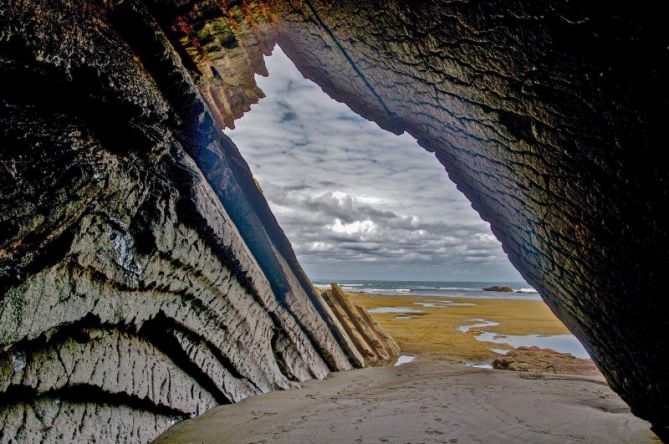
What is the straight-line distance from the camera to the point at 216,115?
485 cm

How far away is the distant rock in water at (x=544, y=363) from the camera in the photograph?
19.2 feet

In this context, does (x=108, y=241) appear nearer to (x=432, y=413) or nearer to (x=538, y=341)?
(x=432, y=413)

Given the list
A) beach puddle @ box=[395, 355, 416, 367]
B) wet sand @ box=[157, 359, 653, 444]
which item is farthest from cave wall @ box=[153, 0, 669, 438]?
beach puddle @ box=[395, 355, 416, 367]

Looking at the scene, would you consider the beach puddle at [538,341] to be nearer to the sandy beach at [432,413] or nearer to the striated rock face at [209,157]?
the sandy beach at [432,413]

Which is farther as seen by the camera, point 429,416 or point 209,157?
point 209,157

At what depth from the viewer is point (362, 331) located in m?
7.86

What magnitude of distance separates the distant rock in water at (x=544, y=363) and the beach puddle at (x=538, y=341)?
328 cm

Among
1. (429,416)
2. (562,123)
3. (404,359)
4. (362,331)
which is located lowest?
(404,359)

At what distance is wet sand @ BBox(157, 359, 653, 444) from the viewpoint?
8.50ft

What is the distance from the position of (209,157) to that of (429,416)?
3499 millimetres

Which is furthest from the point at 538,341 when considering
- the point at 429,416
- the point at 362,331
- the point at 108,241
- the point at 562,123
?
the point at 108,241

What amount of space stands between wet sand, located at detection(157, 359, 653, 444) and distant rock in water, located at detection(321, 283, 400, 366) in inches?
96.3

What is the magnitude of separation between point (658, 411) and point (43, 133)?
3901mm

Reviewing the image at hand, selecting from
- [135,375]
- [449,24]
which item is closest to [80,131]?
[135,375]
